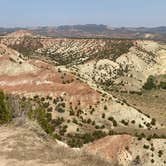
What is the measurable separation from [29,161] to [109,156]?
2177 centimetres

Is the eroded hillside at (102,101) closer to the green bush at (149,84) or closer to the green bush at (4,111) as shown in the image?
the green bush at (149,84)

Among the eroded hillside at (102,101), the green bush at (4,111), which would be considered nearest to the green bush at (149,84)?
the eroded hillside at (102,101)

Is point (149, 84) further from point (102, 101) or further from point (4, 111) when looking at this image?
point (4, 111)

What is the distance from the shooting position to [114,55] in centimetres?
13500

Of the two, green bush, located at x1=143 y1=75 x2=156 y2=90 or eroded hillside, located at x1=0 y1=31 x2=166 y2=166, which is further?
green bush, located at x1=143 y1=75 x2=156 y2=90

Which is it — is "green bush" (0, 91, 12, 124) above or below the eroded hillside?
above

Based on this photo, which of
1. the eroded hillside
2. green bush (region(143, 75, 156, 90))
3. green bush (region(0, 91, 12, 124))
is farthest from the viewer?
green bush (region(143, 75, 156, 90))

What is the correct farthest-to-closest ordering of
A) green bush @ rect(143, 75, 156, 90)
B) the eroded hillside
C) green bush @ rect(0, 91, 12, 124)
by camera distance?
green bush @ rect(143, 75, 156, 90), the eroded hillside, green bush @ rect(0, 91, 12, 124)

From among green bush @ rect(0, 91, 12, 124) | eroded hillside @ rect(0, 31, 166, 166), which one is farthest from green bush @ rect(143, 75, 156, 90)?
green bush @ rect(0, 91, 12, 124)

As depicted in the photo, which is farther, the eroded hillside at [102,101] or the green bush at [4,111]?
the eroded hillside at [102,101]

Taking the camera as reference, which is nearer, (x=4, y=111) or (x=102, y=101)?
(x=4, y=111)

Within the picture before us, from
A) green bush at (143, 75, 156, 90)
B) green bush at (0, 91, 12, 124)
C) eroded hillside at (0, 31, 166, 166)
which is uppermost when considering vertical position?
green bush at (0, 91, 12, 124)

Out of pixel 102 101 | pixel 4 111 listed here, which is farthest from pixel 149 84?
pixel 4 111

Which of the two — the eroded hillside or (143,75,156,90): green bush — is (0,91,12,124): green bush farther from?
(143,75,156,90): green bush
